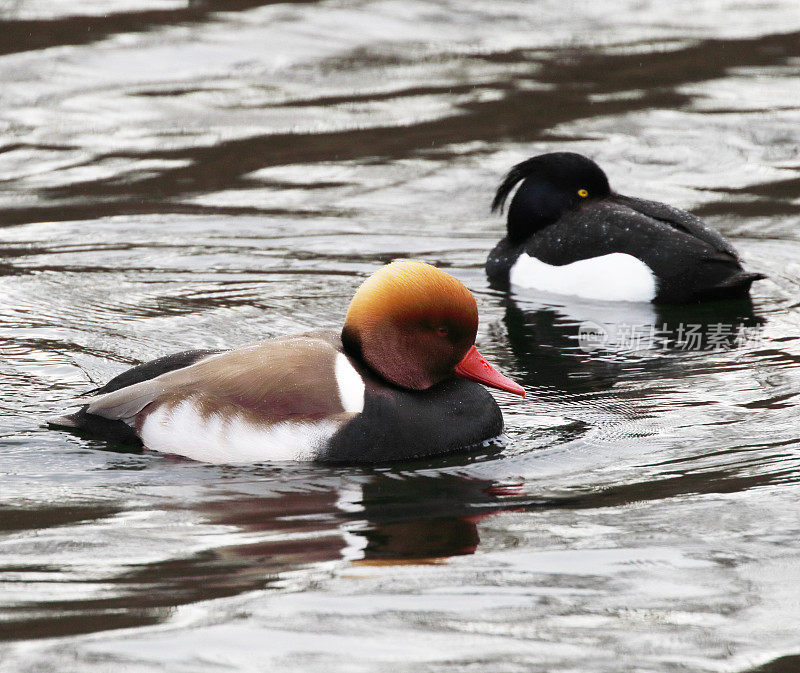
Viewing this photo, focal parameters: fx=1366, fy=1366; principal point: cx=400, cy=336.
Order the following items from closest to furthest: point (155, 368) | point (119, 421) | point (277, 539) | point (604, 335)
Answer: point (277, 539) → point (119, 421) → point (155, 368) → point (604, 335)

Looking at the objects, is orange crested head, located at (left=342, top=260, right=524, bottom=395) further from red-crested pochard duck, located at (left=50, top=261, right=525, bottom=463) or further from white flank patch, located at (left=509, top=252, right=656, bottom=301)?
white flank patch, located at (left=509, top=252, right=656, bottom=301)

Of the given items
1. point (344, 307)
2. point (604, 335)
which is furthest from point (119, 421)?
point (604, 335)

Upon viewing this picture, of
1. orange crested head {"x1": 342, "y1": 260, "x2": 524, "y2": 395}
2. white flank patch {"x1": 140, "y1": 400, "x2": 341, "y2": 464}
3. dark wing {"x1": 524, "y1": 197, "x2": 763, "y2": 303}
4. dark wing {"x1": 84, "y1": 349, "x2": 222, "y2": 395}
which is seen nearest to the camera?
white flank patch {"x1": 140, "y1": 400, "x2": 341, "y2": 464}

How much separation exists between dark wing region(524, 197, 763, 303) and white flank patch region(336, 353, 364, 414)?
3193 mm

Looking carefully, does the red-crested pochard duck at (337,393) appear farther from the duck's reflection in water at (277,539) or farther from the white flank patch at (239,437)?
the duck's reflection in water at (277,539)

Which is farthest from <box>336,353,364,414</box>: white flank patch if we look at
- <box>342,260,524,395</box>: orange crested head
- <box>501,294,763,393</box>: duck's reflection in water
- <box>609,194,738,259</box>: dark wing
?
<box>609,194,738,259</box>: dark wing

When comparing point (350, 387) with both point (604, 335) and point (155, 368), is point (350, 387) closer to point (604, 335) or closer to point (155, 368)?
point (155, 368)

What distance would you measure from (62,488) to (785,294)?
4630 millimetres

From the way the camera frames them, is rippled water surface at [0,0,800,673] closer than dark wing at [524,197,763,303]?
Yes

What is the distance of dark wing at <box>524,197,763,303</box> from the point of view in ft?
25.5

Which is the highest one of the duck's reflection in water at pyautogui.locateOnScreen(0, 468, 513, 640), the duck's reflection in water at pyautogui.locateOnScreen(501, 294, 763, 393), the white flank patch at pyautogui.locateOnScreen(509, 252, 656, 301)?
the white flank patch at pyautogui.locateOnScreen(509, 252, 656, 301)

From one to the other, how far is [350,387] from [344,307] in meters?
2.42

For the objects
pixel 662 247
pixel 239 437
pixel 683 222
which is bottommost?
pixel 239 437

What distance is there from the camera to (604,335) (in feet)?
23.6
